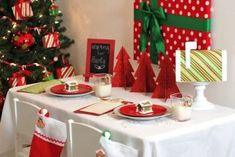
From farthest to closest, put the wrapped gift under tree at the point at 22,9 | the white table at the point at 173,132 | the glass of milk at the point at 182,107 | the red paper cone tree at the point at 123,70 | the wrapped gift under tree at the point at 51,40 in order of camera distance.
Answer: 1. the wrapped gift under tree at the point at 51,40
2. the wrapped gift under tree at the point at 22,9
3. the red paper cone tree at the point at 123,70
4. the glass of milk at the point at 182,107
5. the white table at the point at 173,132

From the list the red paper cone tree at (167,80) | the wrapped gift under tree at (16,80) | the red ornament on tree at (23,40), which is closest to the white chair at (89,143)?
the red paper cone tree at (167,80)

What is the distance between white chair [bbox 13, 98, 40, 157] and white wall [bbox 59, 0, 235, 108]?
36.2 inches

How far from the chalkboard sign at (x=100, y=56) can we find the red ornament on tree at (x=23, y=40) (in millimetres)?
899

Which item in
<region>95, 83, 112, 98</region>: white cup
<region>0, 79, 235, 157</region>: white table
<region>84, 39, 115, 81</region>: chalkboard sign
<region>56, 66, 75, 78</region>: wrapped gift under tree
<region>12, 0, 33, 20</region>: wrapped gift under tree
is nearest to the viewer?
<region>0, 79, 235, 157</region>: white table

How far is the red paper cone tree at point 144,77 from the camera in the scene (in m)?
2.61

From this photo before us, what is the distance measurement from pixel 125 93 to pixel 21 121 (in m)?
0.65

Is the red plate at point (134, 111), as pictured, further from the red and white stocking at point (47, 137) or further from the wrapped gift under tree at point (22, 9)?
the wrapped gift under tree at point (22, 9)

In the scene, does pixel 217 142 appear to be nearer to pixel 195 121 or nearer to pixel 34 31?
pixel 195 121

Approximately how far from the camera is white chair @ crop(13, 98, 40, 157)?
2.62 m

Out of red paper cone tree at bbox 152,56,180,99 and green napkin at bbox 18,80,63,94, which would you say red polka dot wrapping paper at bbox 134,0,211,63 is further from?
green napkin at bbox 18,80,63,94

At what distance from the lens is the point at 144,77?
104 inches

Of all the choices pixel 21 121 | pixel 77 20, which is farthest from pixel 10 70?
pixel 21 121

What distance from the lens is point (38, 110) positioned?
8.28ft

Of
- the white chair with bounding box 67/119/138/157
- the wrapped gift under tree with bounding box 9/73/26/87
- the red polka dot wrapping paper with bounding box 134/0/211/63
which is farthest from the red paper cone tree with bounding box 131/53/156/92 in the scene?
the wrapped gift under tree with bounding box 9/73/26/87
